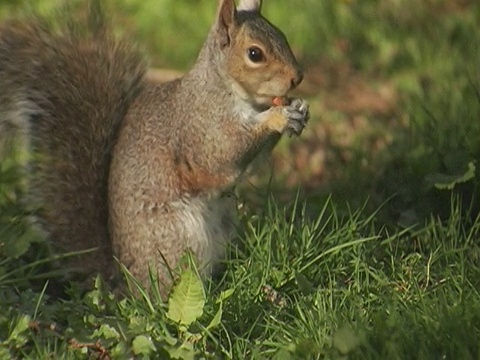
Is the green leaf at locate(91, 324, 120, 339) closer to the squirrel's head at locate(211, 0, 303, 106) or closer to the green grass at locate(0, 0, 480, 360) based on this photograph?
the green grass at locate(0, 0, 480, 360)

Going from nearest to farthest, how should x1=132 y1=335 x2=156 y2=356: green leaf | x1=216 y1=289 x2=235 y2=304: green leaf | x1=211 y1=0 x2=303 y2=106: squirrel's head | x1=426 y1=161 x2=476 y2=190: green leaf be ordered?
x1=132 y1=335 x2=156 y2=356: green leaf, x1=216 y1=289 x2=235 y2=304: green leaf, x1=211 y1=0 x2=303 y2=106: squirrel's head, x1=426 y1=161 x2=476 y2=190: green leaf

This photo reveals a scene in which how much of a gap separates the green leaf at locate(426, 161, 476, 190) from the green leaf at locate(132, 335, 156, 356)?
123 centimetres

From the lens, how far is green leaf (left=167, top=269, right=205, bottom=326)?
2.97 m

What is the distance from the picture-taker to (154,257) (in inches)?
136

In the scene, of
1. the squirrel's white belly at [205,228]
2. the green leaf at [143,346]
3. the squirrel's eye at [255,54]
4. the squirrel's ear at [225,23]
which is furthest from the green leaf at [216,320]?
the squirrel's ear at [225,23]

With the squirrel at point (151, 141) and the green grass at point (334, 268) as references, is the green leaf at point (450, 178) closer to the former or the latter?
the green grass at point (334, 268)

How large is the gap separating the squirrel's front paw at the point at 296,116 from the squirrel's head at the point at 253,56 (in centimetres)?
5

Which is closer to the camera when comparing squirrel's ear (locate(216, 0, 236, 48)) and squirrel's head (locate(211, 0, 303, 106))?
squirrel's head (locate(211, 0, 303, 106))

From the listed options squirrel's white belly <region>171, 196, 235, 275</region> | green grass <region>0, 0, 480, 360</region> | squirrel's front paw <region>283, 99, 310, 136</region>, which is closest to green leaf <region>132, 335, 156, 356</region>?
green grass <region>0, 0, 480, 360</region>

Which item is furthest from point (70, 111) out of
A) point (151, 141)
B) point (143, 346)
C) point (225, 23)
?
point (143, 346)

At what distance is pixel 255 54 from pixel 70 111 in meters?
0.57

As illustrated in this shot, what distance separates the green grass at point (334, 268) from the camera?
2855 mm

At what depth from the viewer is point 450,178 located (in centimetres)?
375

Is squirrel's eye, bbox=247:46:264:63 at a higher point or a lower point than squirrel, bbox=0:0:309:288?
higher
